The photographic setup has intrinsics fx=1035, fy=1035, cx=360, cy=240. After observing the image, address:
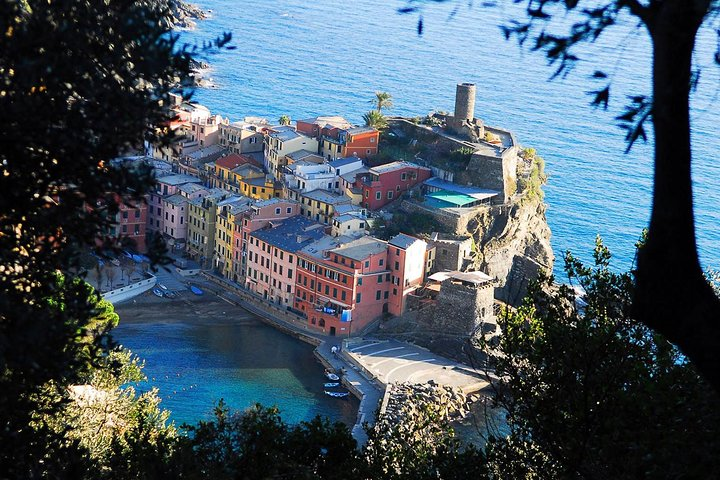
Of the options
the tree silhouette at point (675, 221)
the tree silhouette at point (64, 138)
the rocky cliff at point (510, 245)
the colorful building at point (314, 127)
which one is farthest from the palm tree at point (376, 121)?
the tree silhouette at point (675, 221)

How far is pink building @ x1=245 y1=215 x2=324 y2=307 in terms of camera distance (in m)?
28.1

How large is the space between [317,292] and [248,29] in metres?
51.8

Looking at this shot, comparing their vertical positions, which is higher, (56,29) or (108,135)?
(56,29)

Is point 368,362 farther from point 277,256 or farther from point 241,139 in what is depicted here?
point 241,139

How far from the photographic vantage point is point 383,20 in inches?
3263

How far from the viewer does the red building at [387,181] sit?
1199 inches

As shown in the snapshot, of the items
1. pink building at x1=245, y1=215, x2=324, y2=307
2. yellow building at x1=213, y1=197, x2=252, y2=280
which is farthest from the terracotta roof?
pink building at x1=245, y1=215, x2=324, y2=307

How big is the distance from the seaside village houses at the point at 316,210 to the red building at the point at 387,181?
0.03 meters

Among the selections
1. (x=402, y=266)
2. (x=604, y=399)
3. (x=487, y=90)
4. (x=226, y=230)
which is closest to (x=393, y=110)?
(x=487, y=90)

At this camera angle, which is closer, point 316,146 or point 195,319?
point 195,319

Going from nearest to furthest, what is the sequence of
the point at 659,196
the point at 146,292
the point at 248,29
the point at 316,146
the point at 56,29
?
the point at 659,196 < the point at 56,29 < the point at 146,292 < the point at 316,146 < the point at 248,29

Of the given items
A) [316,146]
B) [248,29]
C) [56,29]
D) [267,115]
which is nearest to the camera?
[56,29]

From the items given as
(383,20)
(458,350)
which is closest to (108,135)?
(458,350)

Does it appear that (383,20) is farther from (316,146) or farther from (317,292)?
(317,292)
